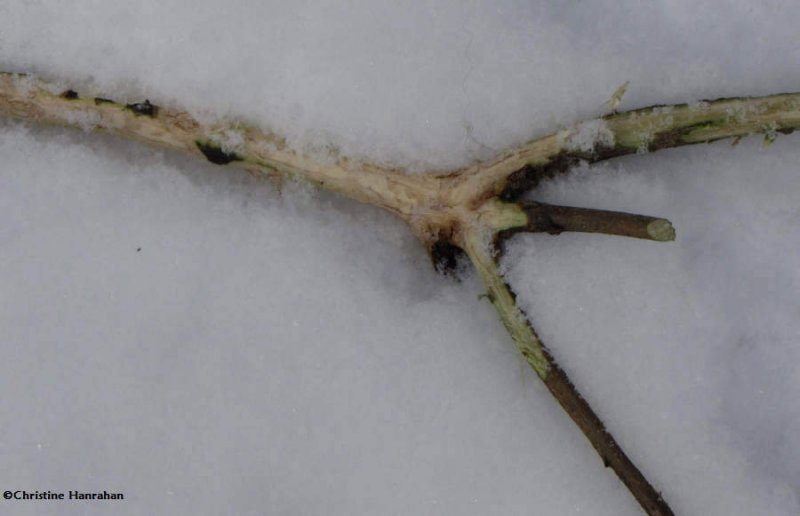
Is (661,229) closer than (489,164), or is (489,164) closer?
(661,229)

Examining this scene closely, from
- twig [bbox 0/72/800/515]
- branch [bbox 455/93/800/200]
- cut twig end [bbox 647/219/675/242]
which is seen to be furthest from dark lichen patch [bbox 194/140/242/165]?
cut twig end [bbox 647/219/675/242]

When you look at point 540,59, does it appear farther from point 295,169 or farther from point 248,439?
point 248,439

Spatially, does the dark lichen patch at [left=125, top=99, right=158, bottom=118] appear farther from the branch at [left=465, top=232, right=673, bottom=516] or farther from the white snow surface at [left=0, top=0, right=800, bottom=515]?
the branch at [left=465, top=232, right=673, bottom=516]

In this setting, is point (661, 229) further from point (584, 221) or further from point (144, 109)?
point (144, 109)

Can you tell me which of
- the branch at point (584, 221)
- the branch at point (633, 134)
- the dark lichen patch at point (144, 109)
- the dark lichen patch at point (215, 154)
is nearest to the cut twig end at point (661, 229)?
the branch at point (584, 221)

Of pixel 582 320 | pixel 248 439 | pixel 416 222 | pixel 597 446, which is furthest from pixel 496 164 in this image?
pixel 248 439

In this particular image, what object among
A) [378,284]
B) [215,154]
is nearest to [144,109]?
[215,154]
